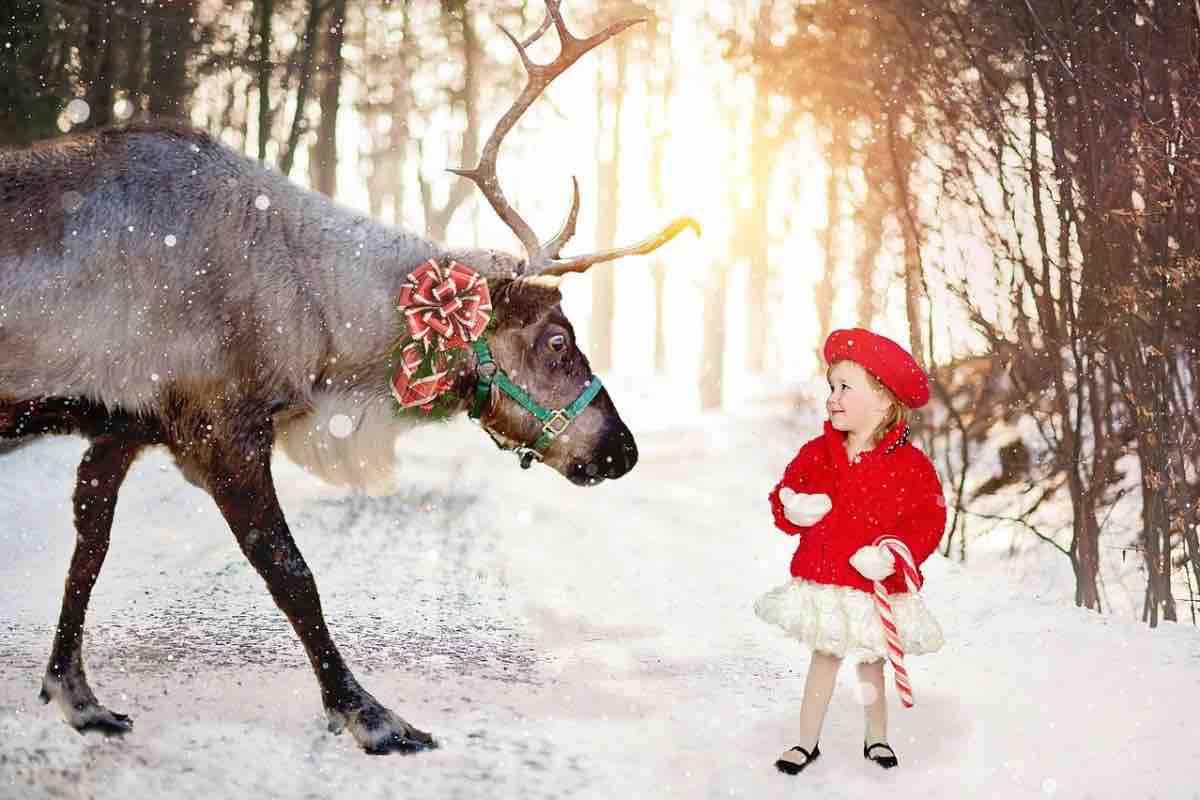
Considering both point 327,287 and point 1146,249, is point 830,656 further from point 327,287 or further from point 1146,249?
point 1146,249

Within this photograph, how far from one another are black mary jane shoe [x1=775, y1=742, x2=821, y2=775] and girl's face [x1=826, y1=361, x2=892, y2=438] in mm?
905

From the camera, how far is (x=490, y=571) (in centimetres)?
590

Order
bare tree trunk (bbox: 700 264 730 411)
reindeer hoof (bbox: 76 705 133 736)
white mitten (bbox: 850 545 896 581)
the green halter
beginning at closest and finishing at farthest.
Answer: white mitten (bbox: 850 545 896 581) < reindeer hoof (bbox: 76 705 133 736) < the green halter < bare tree trunk (bbox: 700 264 730 411)

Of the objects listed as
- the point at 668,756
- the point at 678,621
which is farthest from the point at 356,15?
the point at 668,756

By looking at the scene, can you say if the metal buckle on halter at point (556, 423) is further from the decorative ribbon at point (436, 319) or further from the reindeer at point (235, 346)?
the decorative ribbon at point (436, 319)

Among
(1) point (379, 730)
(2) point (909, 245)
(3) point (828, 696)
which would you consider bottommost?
(1) point (379, 730)

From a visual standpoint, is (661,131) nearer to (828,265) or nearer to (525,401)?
(828,265)

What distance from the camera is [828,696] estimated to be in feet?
10.3

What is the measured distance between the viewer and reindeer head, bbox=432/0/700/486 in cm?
373

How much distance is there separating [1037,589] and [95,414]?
5415 millimetres

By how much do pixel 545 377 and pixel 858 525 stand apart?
122 centimetres

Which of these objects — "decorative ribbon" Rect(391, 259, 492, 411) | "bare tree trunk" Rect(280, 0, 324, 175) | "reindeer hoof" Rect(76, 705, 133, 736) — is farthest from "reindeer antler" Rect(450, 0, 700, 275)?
"bare tree trunk" Rect(280, 0, 324, 175)

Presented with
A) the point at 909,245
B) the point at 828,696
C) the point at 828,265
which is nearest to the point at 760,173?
the point at 828,265

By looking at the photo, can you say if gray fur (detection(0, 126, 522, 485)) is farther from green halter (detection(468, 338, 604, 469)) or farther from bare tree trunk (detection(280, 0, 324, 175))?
bare tree trunk (detection(280, 0, 324, 175))
